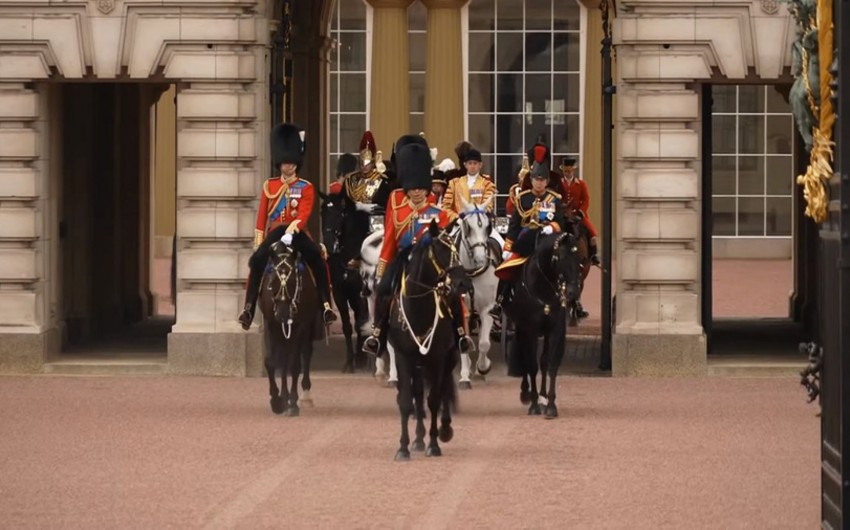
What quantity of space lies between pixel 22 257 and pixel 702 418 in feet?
24.9

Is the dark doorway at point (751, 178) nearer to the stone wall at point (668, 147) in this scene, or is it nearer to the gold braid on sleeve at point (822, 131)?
the stone wall at point (668, 147)

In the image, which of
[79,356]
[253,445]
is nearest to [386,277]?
[253,445]

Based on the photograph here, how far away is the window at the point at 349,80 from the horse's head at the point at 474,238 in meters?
24.1

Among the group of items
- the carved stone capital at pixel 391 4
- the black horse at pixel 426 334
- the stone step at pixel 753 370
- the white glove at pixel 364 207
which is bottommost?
the stone step at pixel 753 370

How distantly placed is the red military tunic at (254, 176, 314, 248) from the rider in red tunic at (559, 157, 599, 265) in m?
5.15

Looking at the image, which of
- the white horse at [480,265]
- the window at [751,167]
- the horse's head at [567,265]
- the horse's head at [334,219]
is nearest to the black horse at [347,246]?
the horse's head at [334,219]

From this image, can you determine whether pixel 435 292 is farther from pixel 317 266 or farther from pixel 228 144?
pixel 228 144

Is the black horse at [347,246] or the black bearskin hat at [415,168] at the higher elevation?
the black bearskin hat at [415,168]

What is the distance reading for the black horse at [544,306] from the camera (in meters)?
18.5

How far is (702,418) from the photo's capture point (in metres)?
18.2

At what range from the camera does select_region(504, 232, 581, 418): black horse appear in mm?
18531

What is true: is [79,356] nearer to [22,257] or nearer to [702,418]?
[22,257]

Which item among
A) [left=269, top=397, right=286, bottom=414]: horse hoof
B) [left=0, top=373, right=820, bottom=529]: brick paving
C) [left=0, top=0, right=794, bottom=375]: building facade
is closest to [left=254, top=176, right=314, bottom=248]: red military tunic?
[left=269, top=397, right=286, bottom=414]: horse hoof

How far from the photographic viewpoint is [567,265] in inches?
729
